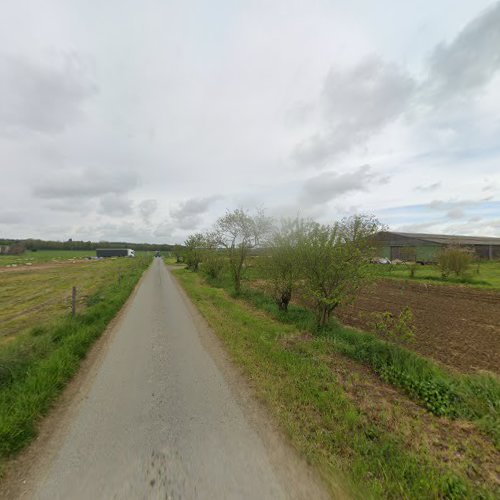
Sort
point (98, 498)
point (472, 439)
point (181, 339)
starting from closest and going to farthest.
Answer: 1. point (98, 498)
2. point (472, 439)
3. point (181, 339)

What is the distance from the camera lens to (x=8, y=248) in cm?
10844

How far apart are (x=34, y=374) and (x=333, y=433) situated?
18.3 feet

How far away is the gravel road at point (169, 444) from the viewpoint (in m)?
2.61

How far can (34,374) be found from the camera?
4.71 metres

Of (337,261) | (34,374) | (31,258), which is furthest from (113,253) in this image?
(337,261)

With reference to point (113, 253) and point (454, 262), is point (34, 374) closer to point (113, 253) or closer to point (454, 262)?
point (454, 262)

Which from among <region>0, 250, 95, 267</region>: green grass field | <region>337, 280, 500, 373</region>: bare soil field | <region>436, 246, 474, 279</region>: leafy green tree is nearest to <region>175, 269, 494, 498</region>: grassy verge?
<region>337, 280, 500, 373</region>: bare soil field

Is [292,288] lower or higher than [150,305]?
higher

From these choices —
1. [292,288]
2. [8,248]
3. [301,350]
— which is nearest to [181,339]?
[301,350]

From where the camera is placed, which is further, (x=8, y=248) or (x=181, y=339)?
(x=8, y=248)

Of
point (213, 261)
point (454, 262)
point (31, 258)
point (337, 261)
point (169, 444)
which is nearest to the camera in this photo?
point (169, 444)

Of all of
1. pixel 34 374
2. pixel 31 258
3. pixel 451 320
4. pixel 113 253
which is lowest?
pixel 451 320

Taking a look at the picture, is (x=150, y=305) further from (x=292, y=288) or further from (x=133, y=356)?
(x=292, y=288)

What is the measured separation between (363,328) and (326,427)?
6.97 m
